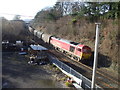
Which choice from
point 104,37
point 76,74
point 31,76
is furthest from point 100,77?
point 104,37

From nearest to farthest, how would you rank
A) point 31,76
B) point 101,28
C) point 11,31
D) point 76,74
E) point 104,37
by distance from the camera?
1. point 76,74
2. point 31,76
3. point 104,37
4. point 101,28
5. point 11,31

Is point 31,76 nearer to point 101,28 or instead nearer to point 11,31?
point 101,28

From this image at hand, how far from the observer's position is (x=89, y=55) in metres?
23.1

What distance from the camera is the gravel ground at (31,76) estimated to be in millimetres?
15273

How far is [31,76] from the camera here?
1777cm

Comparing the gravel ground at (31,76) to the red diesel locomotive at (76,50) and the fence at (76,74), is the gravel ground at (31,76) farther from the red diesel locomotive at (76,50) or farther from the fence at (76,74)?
the red diesel locomotive at (76,50)

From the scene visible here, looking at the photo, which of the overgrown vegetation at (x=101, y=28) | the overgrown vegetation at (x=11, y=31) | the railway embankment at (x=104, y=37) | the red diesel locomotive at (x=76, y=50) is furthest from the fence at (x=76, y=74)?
the overgrown vegetation at (x=11, y=31)

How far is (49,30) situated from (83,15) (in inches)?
919

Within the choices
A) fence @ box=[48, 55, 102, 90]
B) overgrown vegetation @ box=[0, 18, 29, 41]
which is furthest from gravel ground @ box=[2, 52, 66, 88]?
overgrown vegetation @ box=[0, 18, 29, 41]

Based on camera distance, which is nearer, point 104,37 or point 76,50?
point 76,50

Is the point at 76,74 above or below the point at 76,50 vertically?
below

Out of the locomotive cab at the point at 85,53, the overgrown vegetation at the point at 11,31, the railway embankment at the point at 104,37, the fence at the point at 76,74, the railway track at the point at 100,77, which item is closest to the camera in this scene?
the fence at the point at 76,74

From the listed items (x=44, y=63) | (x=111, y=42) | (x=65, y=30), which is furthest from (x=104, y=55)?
(x=65, y=30)

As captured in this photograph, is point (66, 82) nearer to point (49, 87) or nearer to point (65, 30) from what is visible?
point (49, 87)
